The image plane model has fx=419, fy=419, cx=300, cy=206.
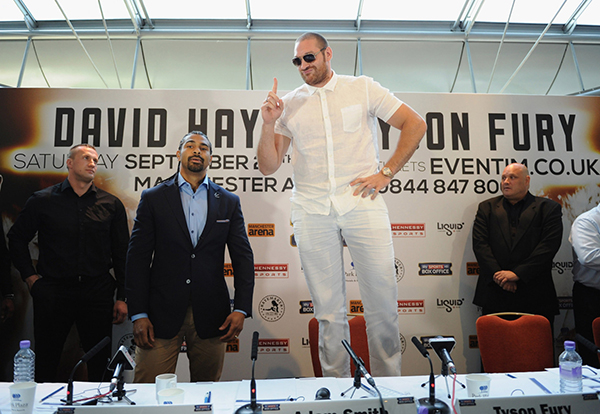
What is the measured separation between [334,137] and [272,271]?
1.78 m

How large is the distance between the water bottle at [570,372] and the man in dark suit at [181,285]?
A: 1.59 meters

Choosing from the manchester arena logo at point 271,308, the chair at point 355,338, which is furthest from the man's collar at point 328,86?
the manchester arena logo at point 271,308

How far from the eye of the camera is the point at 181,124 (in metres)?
3.81

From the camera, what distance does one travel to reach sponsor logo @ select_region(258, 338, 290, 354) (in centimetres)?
363

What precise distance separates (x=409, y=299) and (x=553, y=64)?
358cm

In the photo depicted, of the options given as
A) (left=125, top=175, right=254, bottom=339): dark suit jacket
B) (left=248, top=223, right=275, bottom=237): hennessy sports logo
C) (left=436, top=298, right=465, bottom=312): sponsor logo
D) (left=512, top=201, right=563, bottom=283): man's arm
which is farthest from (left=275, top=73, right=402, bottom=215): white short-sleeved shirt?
(left=436, top=298, right=465, bottom=312): sponsor logo

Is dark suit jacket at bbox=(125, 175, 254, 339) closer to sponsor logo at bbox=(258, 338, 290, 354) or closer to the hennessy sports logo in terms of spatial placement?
the hennessy sports logo

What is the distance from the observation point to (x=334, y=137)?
229cm

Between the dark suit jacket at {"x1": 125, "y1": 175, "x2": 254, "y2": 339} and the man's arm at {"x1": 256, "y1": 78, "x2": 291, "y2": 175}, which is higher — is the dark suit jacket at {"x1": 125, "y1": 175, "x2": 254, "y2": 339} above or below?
below

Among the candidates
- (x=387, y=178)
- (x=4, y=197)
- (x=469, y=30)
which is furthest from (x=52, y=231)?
(x=469, y=30)

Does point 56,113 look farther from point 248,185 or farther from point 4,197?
point 248,185

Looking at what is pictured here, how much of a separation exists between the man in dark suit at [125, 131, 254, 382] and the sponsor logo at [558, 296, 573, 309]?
2.99 meters

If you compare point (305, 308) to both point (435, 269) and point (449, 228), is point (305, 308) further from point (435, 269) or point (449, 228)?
point (449, 228)

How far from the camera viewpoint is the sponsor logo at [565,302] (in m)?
3.81
